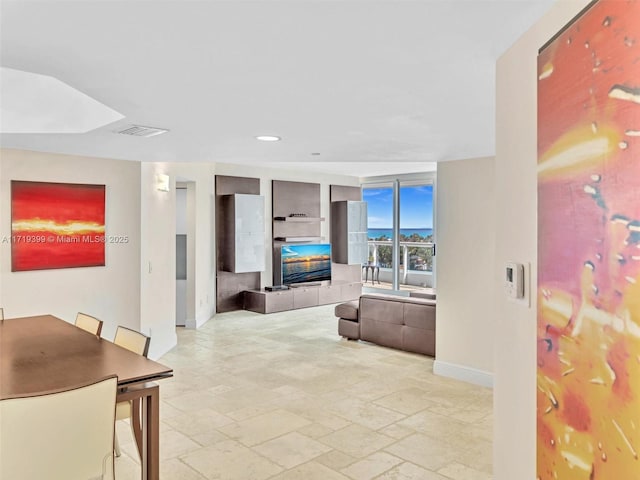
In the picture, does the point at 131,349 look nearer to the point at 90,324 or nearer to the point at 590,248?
the point at 90,324

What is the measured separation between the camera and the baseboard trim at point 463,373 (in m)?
4.72

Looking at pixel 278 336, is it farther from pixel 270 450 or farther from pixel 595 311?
pixel 595 311

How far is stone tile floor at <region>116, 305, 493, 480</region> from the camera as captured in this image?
307cm

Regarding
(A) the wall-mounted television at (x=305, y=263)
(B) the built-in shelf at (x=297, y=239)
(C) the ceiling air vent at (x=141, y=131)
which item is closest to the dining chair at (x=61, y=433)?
(C) the ceiling air vent at (x=141, y=131)

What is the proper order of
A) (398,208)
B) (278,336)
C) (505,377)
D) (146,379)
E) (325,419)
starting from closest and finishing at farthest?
1. (505,377)
2. (146,379)
3. (325,419)
4. (278,336)
5. (398,208)

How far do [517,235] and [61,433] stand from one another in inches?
75.7

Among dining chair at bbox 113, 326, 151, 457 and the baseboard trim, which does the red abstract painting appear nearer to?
dining chair at bbox 113, 326, 151, 457

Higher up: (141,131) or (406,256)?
(141,131)

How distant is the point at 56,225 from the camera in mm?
4699

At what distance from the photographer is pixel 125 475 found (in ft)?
9.95

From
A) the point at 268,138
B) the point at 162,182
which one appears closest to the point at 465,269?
the point at 268,138

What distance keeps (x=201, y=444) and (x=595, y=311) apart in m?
2.94

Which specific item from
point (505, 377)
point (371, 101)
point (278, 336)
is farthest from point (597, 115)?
point (278, 336)

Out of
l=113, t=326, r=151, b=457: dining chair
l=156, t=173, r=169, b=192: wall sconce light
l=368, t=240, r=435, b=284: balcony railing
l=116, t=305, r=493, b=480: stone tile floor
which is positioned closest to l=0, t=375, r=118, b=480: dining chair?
l=113, t=326, r=151, b=457: dining chair
